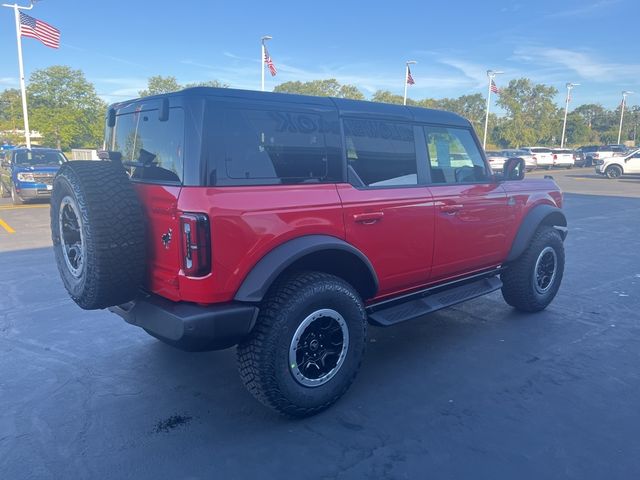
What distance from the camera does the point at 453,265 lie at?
14.2 ft

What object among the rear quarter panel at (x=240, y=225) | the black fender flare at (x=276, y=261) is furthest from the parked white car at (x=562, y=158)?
the rear quarter panel at (x=240, y=225)

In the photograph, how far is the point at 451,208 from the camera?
4090mm

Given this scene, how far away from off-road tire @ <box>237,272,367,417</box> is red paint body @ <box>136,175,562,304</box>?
0.95ft

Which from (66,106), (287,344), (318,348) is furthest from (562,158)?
(66,106)

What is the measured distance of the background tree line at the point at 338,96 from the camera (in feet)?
132

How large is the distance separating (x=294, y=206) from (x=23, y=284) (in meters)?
4.67

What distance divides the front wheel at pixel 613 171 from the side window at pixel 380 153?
28799 millimetres

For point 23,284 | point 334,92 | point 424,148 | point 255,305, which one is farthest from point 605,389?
point 334,92

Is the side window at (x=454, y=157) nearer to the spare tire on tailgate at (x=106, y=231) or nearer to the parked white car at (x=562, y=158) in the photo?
the spare tire on tailgate at (x=106, y=231)

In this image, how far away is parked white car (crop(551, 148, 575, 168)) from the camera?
37.4 m

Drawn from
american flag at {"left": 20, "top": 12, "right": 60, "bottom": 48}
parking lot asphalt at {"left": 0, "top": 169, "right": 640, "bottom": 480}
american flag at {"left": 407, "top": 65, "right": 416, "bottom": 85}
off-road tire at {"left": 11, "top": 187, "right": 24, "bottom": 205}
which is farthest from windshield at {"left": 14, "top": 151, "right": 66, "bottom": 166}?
american flag at {"left": 407, "top": 65, "right": 416, "bottom": 85}

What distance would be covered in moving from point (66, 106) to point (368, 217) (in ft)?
156

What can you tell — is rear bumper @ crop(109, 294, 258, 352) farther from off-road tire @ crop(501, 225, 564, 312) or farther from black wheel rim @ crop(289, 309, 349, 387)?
off-road tire @ crop(501, 225, 564, 312)

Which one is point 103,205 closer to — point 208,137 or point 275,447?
point 208,137
